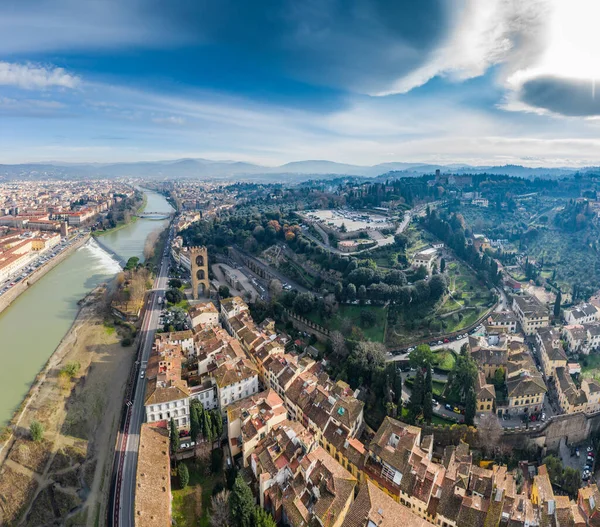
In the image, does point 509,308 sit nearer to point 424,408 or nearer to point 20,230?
point 424,408

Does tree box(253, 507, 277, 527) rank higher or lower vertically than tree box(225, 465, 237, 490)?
higher

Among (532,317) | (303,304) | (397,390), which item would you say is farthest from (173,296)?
(532,317)

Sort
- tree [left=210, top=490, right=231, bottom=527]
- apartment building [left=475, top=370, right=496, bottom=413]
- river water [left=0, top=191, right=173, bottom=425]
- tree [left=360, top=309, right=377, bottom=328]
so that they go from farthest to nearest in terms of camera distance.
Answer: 1. tree [left=360, top=309, right=377, bottom=328]
2. river water [left=0, top=191, right=173, bottom=425]
3. apartment building [left=475, top=370, right=496, bottom=413]
4. tree [left=210, top=490, right=231, bottom=527]

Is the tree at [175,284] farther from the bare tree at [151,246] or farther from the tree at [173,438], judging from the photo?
the tree at [173,438]

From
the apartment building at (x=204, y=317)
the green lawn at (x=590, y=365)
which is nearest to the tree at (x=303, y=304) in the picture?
the apartment building at (x=204, y=317)

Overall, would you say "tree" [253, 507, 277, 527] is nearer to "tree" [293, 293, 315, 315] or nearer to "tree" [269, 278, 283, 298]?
"tree" [293, 293, 315, 315]

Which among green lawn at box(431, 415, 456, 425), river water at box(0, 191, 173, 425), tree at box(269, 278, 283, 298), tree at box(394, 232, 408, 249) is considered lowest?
green lawn at box(431, 415, 456, 425)

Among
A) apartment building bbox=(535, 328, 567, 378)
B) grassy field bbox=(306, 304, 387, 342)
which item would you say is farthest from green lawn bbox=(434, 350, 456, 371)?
apartment building bbox=(535, 328, 567, 378)

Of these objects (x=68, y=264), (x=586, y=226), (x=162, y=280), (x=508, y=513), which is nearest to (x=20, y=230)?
(x=68, y=264)
